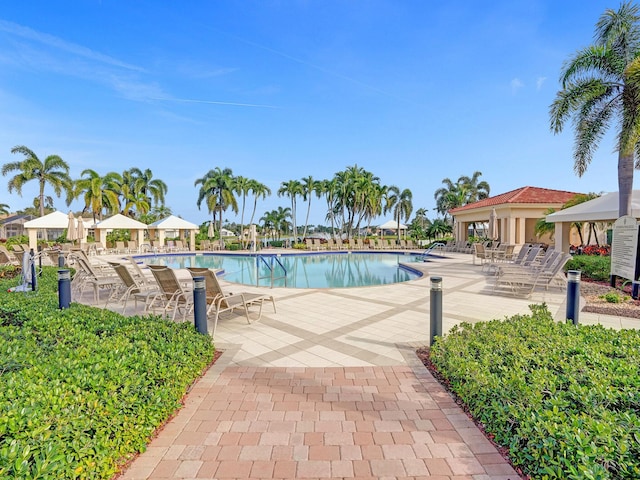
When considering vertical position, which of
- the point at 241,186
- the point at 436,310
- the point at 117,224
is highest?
the point at 241,186

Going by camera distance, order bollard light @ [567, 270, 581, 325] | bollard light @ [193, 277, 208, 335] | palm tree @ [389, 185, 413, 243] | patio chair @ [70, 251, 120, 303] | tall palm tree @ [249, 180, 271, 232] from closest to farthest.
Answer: bollard light @ [193, 277, 208, 335]
bollard light @ [567, 270, 581, 325]
patio chair @ [70, 251, 120, 303]
tall palm tree @ [249, 180, 271, 232]
palm tree @ [389, 185, 413, 243]

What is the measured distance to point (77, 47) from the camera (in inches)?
448

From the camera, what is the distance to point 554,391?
230 cm

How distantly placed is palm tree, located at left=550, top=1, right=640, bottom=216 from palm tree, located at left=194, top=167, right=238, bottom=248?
90.4ft

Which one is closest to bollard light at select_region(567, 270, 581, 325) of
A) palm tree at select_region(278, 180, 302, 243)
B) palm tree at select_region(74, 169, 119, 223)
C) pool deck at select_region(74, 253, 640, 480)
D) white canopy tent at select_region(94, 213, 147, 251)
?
pool deck at select_region(74, 253, 640, 480)

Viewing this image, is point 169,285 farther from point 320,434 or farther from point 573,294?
point 573,294

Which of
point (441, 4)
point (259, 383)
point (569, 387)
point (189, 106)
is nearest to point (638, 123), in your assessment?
point (441, 4)

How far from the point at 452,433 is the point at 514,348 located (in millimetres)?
1108

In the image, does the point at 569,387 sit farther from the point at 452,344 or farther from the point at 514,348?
the point at 452,344

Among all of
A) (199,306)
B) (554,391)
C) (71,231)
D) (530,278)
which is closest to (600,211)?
(530,278)

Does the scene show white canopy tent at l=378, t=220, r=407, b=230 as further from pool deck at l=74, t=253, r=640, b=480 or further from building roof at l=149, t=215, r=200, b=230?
pool deck at l=74, t=253, r=640, b=480

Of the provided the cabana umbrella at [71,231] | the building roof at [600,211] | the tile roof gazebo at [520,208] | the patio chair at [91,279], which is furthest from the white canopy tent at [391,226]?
the patio chair at [91,279]

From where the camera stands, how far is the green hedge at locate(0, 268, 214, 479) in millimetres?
1621

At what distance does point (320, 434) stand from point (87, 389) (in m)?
1.64
